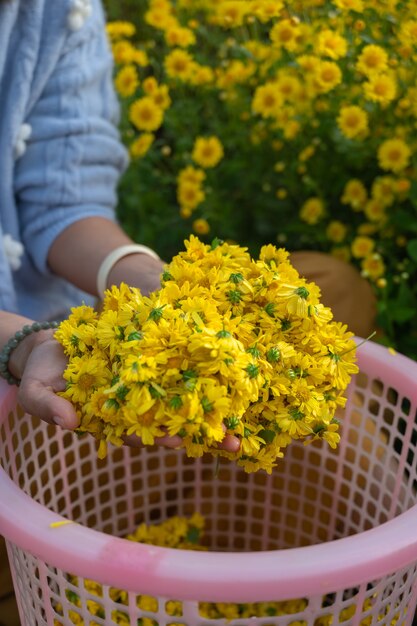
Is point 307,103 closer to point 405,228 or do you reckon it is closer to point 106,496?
point 405,228

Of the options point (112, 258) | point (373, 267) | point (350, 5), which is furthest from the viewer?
point (373, 267)

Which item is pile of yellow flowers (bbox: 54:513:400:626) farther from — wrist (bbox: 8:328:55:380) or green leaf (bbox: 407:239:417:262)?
green leaf (bbox: 407:239:417:262)

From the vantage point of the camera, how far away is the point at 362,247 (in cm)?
122

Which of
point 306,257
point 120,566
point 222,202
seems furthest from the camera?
point 222,202

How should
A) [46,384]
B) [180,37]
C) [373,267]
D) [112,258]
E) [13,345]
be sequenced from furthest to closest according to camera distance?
[180,37] < [373,267] < [112,258] < [13,345] < [46,384]

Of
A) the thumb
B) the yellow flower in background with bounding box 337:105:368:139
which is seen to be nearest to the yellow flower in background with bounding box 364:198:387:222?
the yellow flower in background with bounding box 337:105:368:139

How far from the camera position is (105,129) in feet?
3.68

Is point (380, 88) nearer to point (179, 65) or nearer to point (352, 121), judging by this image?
point (352, 121)

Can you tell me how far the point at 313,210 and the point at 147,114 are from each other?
1.15ft

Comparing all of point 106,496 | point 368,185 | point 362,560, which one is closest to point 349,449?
point 106,496

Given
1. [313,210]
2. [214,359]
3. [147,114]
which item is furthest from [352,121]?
[214,359]

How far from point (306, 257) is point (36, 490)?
53 centimetres

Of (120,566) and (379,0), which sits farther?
(379,0)

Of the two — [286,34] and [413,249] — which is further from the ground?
[286,34]
